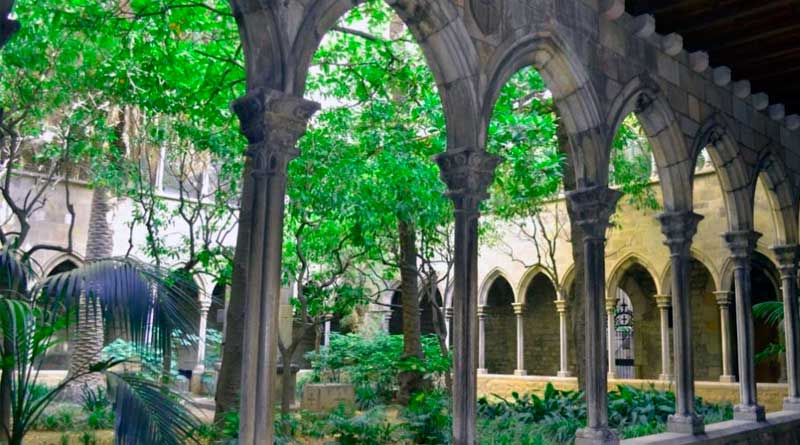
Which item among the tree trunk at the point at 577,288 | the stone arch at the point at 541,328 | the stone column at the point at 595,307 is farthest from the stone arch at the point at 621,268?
the stone column at the point at 595,307

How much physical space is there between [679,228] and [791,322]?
267 cm

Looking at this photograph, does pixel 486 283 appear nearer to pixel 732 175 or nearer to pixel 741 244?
pixel 741 244

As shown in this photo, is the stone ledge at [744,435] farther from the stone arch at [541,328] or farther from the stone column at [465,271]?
the stone arch at [541,328]

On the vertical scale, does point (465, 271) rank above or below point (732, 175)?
below

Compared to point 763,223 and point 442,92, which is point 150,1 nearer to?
point 442,92

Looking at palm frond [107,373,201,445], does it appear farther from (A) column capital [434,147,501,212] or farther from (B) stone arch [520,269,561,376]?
(B) stone arch [520,269,561,376]

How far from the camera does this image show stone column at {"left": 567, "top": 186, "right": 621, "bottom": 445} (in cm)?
591

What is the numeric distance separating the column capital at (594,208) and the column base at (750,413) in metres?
3.13

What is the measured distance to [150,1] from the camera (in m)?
7.20

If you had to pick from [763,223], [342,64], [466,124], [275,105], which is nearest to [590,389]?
[466,124]

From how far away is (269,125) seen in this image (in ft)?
12.9

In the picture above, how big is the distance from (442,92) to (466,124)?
297mm

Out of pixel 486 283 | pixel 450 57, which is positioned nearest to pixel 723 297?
pixel 486 283

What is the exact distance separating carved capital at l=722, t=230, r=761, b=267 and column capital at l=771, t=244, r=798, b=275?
3.19ft
